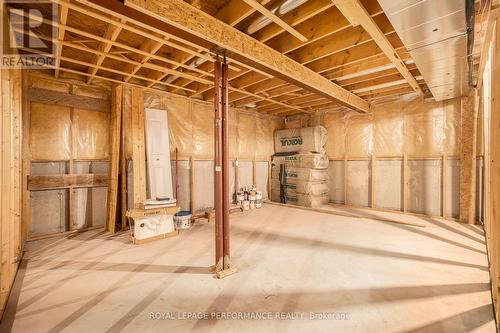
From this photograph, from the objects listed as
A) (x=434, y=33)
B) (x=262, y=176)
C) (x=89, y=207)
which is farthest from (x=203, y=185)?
(x=434, y=33)

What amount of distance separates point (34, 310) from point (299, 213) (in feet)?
15.7

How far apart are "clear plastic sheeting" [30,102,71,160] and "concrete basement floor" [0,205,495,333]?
1.46 m

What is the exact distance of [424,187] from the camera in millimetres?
5262

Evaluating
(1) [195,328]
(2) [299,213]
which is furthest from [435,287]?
(2) [299,213]

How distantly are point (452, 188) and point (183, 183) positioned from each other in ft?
19.1

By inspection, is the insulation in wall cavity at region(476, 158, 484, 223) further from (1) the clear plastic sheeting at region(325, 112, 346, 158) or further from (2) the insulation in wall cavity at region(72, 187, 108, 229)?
(2) the insulation in wall cavity at region(72, 187, 108, 229)

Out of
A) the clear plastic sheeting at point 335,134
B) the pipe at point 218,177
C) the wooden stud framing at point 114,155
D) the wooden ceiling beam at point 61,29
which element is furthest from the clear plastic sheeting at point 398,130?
the wooden ceiling beam at point 61,29

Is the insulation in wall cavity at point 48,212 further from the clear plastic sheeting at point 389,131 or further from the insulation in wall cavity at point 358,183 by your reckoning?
the clear plastic sheeting at point 389,131

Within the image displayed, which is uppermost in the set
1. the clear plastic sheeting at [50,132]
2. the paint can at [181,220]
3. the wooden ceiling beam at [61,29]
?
the wooden ceiling beam at [61,29]

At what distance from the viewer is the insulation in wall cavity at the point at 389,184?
5629mm

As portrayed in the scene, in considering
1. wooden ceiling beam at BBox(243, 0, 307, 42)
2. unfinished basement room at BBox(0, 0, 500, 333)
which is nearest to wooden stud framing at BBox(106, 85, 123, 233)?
unfinished basement room at BBox(0, 0, 500, 333)

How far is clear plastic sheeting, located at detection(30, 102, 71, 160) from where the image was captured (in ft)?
12.6

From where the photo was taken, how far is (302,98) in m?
5.88

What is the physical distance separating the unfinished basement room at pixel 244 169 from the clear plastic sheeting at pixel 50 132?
2 cm
